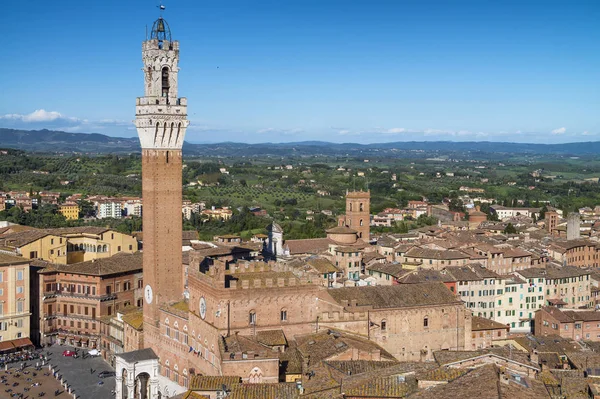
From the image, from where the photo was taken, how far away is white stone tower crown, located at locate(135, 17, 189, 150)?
45.2 m

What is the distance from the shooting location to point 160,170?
45344mm

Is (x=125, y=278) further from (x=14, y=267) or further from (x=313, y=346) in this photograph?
(x=313, y=346)

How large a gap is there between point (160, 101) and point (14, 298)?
19465 millimetres

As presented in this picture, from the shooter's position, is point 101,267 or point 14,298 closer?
point 14,298

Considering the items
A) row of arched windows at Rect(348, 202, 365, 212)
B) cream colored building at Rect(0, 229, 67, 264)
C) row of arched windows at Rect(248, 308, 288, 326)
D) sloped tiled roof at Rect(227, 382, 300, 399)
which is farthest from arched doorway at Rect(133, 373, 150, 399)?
row of arched windows at Rect(348, 202, 365, 212)

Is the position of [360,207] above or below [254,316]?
above

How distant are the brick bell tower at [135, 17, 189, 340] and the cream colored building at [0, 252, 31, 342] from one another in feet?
43.3

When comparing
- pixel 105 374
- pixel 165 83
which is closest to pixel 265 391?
pixel 105 374

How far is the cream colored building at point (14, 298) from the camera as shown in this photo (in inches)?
2103

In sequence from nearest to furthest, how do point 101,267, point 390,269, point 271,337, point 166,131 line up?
point 271,337, point 166,131, point 101,267, point 390,269

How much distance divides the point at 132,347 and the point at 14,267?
11869 millimetres

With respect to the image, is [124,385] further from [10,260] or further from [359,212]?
[359,212]

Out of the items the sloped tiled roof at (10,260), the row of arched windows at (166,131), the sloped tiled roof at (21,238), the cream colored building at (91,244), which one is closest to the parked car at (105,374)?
the sloped tiled roof at (10,260)

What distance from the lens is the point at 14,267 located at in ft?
176
